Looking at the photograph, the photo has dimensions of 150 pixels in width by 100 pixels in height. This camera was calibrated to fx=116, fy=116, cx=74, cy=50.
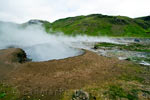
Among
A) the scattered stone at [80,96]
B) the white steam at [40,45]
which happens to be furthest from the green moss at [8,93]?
the white steam at [40,45]

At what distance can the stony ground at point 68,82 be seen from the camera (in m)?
12.8

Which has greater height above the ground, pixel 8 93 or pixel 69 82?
pixel 8 93

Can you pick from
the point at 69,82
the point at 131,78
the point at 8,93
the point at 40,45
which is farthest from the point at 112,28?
the point at 8,93

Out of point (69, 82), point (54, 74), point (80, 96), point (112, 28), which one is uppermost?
point (112, 28)

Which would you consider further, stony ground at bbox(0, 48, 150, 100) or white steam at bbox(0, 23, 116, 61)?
white steam at bbox(0, 23, 116, 61)

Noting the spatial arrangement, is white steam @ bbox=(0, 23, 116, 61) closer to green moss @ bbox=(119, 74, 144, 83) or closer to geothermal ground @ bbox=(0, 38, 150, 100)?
geothermal ground @ bbox=(0, 38, 150, 100)

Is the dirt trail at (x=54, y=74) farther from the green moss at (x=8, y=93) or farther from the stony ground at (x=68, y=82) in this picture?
the green moss at (x=8, y=93)

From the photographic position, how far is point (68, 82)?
1569cm

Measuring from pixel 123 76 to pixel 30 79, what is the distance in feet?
44.7

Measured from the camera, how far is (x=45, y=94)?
12.9 metres

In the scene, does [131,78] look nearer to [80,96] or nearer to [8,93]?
[80,96]

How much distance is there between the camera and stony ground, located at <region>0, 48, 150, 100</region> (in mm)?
A: 12789

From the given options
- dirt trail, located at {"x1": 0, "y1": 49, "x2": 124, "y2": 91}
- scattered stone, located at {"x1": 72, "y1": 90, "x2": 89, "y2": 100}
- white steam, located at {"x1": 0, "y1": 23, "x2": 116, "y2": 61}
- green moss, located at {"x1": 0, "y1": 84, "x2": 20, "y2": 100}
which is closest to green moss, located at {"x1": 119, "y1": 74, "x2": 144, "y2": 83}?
dirt trail, located at {"x1": 0, "y1": 49, "x2": 124, "y2": 91}

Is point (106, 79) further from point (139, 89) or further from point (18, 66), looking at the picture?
point (18, 66)
